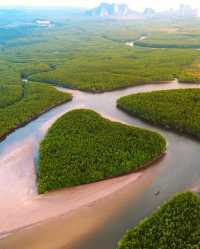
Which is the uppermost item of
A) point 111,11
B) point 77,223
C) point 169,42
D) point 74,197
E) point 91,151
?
point 111,11

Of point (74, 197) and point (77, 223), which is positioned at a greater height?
point (74, 197)

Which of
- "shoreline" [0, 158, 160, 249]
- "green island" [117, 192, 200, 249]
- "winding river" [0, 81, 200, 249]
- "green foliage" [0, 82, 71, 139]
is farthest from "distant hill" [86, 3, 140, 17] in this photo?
"green island" [117, 192, 200, 249]

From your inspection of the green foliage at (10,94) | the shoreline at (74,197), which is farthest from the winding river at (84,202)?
the green foliage at (10,94)

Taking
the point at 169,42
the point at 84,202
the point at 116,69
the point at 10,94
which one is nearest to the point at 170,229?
the point at 84,202

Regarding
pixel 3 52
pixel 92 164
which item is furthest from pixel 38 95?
pixel 3 52

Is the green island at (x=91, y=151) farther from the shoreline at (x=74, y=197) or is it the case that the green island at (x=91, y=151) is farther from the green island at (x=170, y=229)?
the green island at (x=170, y=229)

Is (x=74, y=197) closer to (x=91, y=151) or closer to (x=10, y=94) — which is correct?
(x=91, y=151)
